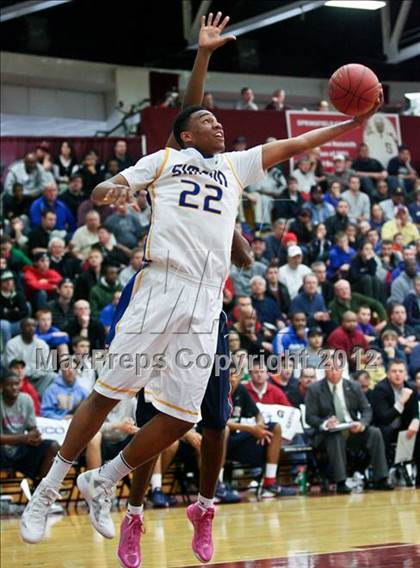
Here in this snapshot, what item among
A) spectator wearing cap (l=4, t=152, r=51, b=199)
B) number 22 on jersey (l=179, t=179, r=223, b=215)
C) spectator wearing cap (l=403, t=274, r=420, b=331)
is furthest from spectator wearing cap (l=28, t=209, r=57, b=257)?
number 22 on jersey (l=179, t=179, r=223, b=215)

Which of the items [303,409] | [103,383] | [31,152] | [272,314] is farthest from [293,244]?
[103,383]

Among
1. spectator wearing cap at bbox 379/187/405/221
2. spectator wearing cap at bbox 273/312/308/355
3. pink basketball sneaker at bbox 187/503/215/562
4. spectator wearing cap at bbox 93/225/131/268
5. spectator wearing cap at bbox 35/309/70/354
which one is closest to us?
pink basketball sneaker at bbox 187/503/215/562

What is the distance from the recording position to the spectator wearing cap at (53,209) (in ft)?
53.8

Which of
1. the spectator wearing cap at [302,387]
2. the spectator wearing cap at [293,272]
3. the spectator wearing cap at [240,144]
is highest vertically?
the spectator wearing cap at [240,144]

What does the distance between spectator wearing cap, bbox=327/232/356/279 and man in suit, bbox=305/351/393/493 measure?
3.39 metres

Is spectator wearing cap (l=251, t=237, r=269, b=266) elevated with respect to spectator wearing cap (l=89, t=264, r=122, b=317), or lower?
elevated

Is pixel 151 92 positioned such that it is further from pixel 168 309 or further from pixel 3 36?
pixel 168 309

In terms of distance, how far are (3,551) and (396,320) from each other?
28.8 feet

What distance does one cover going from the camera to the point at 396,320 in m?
16.2

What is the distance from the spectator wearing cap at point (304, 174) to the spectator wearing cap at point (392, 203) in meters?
1.36

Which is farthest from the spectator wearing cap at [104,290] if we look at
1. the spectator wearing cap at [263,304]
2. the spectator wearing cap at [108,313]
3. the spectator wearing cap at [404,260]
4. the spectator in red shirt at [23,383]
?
the spectator wearing cap at [404,260]

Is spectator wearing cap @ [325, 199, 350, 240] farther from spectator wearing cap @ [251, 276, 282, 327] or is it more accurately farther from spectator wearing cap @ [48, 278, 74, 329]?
spectator wearing cap @ [48, 278, 74, 329]

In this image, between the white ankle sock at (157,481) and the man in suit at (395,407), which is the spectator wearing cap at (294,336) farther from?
the white ankle sock at (157,481)

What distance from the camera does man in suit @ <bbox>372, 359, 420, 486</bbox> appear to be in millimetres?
13906
